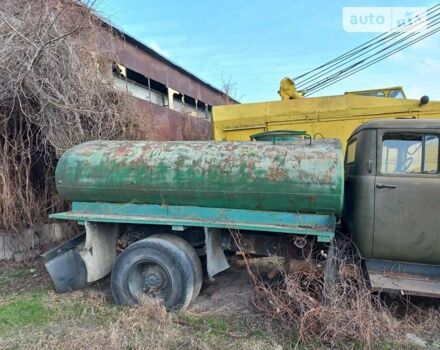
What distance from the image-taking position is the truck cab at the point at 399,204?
4.22 metres

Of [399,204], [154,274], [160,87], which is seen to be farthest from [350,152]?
[160,87]

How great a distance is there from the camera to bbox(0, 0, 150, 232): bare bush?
6305 mm

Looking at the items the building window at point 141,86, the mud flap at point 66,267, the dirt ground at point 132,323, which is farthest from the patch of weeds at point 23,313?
the building window at point 141,86

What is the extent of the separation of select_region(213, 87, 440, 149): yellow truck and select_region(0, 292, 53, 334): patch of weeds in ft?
16.7

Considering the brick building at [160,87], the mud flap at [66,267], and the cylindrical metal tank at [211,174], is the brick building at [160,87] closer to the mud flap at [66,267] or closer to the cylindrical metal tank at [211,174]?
the cylindrical metal tank at [211,174]

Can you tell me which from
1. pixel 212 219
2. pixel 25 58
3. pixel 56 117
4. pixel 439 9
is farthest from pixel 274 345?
pixel 439 9

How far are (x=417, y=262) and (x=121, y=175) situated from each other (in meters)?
3.61

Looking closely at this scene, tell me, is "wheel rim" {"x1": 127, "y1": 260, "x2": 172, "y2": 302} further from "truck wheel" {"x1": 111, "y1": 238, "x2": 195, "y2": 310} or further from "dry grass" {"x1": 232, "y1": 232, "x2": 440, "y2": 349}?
"dry grass" {"x1": 232, "y1": 232, "x2": 440, "y2": 349}

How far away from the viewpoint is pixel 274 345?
382 centimetres

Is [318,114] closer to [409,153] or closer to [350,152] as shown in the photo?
[350,152]

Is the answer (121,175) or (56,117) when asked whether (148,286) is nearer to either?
(121,175)

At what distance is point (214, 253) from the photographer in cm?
487

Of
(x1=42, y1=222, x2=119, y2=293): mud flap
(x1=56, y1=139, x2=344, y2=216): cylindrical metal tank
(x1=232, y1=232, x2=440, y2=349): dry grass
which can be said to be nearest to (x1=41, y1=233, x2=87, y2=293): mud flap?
(x1=42, y1=222, x2=119, y2=293): mud flap

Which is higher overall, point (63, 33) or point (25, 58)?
point (63, 33)
